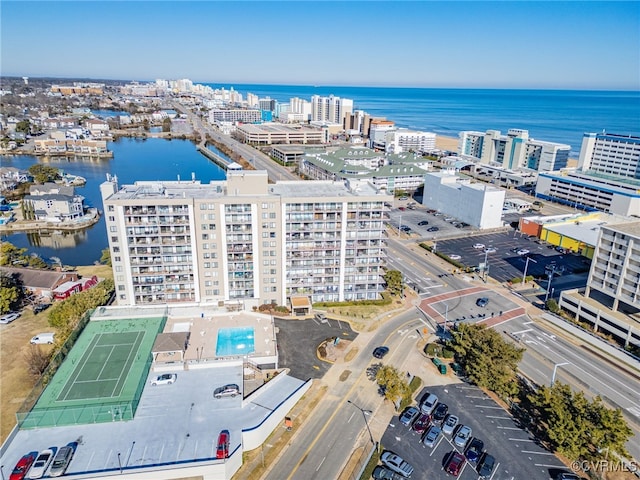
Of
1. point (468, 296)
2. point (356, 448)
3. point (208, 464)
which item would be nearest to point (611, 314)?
point (468, 296)

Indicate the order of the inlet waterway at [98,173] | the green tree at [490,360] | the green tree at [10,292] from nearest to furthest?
the green tree at [490,360] → the green tree at [10,292] → the inlet waterway at [98,173]

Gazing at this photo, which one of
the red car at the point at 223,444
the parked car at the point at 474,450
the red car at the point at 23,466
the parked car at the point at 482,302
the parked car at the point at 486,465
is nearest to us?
→ the red car at the point at 23,466

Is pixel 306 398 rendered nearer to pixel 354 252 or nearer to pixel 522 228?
pixel 354 252

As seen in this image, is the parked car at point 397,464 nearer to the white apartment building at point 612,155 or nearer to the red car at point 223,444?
the red car at point 223,444

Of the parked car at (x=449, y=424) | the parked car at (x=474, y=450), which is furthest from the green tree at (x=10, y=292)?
the parked car at (x=474, y=450)

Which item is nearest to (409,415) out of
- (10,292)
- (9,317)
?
(9,317)
